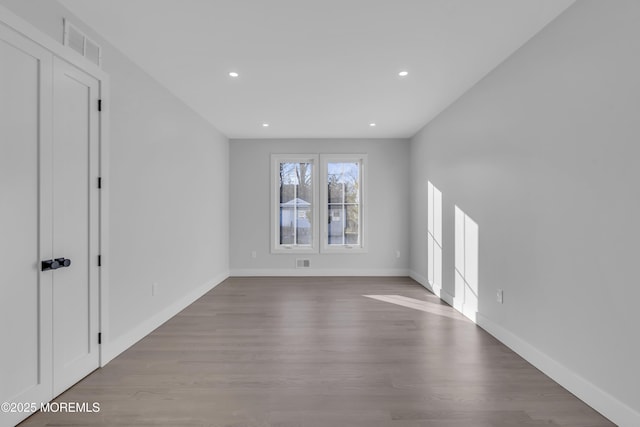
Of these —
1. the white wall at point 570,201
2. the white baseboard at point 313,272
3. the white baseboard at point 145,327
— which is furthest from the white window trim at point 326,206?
the white wall at point 570,201

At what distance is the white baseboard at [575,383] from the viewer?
5.71ft

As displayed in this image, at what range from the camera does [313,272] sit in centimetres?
590

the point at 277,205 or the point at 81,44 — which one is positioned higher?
the point at 81,44

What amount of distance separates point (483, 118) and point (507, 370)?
2.46 metres

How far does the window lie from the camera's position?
597 centimetres

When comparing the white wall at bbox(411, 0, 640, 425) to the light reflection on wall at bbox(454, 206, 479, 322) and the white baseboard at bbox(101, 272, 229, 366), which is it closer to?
the light reflection on wall at bbox(454, 206, 479, 322)

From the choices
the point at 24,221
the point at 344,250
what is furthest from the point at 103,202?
the point at 344,250

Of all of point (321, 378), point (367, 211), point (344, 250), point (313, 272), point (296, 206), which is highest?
point (296, 206)

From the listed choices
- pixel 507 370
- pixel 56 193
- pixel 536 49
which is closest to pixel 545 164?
pixel 536 49

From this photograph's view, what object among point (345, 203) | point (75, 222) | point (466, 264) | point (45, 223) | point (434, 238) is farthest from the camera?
point (345, 203)

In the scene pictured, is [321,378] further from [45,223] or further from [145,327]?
[45,223]

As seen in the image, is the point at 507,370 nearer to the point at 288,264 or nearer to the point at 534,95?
the point at 534,95

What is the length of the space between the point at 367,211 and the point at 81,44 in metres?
4.71

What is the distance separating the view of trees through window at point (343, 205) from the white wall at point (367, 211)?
9.9 inches
